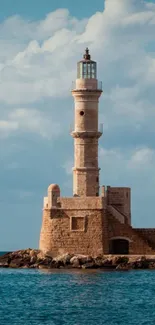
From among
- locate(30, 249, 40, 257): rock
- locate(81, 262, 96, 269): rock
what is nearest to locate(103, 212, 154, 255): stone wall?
locate(81, 262, 96, 269): rock

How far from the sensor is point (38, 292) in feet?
167

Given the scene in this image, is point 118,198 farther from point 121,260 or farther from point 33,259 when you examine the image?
point 33,259

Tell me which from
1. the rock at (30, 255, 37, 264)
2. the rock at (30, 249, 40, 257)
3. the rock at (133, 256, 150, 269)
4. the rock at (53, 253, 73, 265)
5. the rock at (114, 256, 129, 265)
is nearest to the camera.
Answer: the rock at (114, 256, 129, 265)

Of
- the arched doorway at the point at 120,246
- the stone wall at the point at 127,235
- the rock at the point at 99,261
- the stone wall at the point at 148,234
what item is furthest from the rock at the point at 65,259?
the stone wall at the point at 148,234

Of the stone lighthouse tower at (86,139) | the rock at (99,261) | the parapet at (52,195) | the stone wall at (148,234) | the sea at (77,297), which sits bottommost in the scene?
the sea at (77,297)

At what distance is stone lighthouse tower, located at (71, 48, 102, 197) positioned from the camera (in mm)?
61719

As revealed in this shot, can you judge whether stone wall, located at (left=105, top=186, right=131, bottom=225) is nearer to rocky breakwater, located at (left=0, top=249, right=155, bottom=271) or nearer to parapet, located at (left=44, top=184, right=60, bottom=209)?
parapet, located at (left=44, top=184, right=60, bottom=209)

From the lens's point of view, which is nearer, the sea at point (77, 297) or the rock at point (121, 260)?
the sea at point (77, 297)

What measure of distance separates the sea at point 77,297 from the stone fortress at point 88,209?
1743mm

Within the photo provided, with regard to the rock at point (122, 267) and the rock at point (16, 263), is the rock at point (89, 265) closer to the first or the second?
the rock at point (122, 267)

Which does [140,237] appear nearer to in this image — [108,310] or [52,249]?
[52,249]

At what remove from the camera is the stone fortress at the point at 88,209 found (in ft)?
197

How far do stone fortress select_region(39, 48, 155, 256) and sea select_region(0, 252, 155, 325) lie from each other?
5.72 feet

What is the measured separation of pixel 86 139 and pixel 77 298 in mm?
16874
